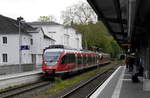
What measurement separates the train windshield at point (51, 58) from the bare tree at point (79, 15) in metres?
41.6

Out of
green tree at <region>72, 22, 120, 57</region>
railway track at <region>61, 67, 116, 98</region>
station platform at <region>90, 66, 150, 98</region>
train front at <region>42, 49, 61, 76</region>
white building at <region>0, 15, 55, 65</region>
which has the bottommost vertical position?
railway track at <region>61, 67, 116, 98</region>

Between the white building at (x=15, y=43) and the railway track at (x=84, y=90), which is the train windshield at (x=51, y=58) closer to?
the railway track at (x=84, y=90)

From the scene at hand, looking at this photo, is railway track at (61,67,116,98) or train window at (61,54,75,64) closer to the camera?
railway track at (61,67,116,98)

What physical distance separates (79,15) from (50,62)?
42.8m

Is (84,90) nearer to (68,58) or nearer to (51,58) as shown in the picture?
(51,58)

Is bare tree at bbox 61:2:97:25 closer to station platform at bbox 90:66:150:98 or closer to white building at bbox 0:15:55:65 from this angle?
white building at bbox 0:15:55:65

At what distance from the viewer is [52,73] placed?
24.9 meters

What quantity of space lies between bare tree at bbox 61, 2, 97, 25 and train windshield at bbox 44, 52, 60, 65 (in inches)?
1638

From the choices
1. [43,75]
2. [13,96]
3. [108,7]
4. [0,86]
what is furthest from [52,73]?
[108,7]

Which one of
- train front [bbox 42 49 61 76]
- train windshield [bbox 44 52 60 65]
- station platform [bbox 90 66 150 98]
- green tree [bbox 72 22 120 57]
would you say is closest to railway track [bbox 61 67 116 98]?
station platform [bbox 90 66 150 98]

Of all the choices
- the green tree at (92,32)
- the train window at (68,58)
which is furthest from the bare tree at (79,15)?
the train window at (68,58)

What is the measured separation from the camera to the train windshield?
25031 mm

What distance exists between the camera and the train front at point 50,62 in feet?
81.5

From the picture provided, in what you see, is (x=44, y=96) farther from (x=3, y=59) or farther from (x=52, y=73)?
Result: (x=3, y=59)
